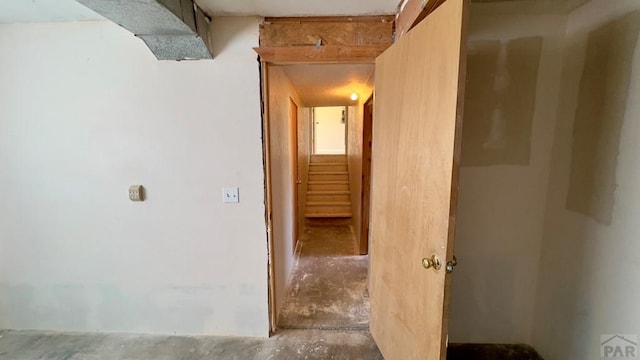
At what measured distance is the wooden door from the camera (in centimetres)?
105

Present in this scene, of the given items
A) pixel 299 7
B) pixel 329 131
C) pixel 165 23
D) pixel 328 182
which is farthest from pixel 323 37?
pixel 329 131

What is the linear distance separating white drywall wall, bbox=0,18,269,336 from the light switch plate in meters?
0.03

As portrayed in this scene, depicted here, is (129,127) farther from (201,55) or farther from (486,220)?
(486,220)

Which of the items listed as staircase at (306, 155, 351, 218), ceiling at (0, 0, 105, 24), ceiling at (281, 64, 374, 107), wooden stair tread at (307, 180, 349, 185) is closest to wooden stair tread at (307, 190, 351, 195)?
staircase at (306, 155, 351, 218)

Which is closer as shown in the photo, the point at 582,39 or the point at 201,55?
the point at 582,39

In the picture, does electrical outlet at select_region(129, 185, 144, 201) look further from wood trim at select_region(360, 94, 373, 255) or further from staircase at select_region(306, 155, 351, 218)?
staircase at select_region(306, 155, 351, 218)

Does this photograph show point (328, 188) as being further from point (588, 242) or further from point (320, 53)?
point (588, 242)

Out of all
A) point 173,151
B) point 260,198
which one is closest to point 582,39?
point 260,198

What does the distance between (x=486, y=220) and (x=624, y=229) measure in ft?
1.99

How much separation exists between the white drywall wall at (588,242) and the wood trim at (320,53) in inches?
41.8

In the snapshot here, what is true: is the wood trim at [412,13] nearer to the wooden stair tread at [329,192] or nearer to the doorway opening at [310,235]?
the doorway opening at [310,235]

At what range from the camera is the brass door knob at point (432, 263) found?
112cm

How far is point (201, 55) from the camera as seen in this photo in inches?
66.4

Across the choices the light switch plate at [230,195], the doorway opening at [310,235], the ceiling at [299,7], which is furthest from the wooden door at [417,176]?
the light switch plate at [230,195]
